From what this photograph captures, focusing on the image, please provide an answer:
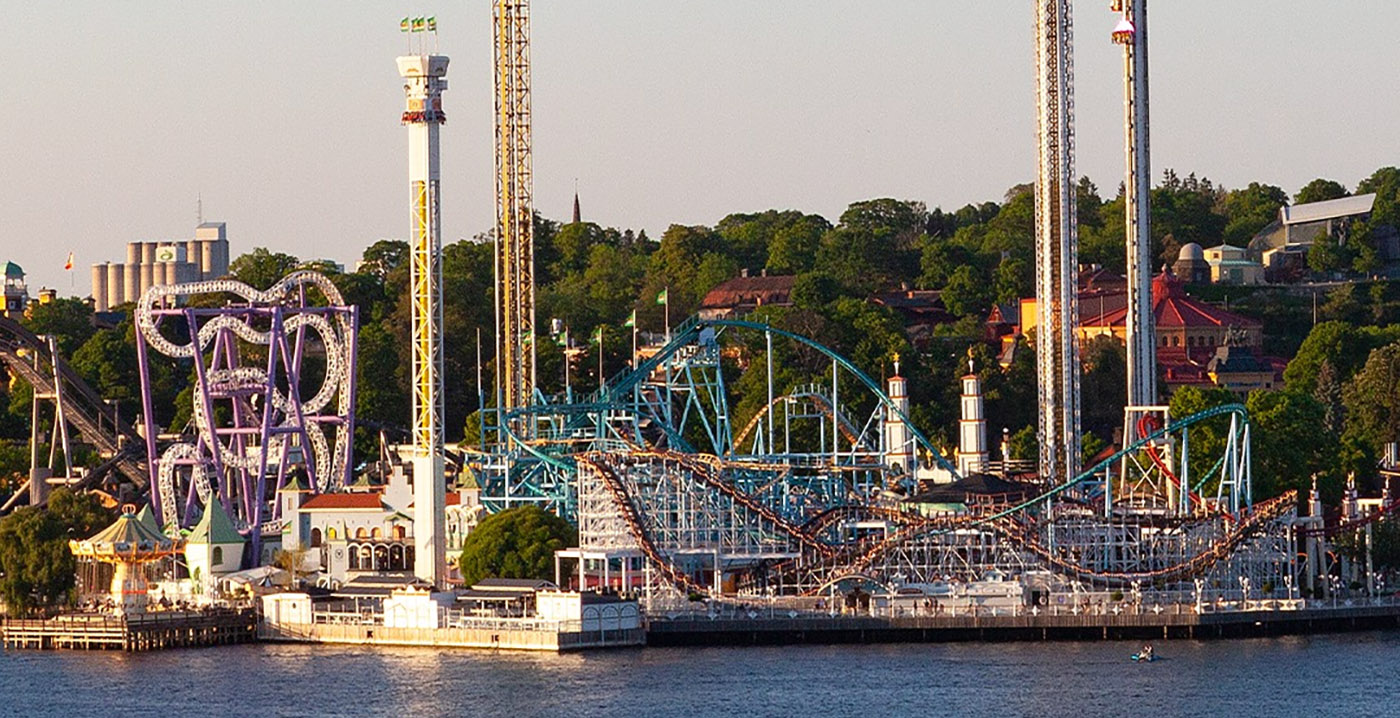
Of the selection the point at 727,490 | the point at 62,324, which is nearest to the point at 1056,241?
the point at 727,490

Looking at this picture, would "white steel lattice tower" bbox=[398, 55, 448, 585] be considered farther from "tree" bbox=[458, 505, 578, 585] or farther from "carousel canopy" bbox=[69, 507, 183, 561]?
"carousel canopy" bbox=[69, 507, 183, 561]

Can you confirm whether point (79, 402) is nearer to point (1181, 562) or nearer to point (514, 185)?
point (514, 185)

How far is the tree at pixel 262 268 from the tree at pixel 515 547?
203ft

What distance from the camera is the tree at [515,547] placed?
101562 millimetres

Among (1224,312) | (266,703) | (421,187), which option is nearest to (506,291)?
(421,187)

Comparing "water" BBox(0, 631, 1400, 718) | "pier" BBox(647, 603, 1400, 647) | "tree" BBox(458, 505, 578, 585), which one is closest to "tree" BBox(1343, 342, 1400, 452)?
"pier" BBox(647, 603, 1400, 647)

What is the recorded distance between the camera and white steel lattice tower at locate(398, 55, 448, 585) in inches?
4050

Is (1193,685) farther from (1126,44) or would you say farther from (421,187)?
(1126,44)

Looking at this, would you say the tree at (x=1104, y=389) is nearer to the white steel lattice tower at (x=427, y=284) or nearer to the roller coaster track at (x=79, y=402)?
the roller coaster track at (x=79, y=402)

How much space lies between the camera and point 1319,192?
196 metres

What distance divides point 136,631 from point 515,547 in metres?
12.4

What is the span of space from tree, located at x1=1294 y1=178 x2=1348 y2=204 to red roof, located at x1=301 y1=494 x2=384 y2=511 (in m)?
95.3

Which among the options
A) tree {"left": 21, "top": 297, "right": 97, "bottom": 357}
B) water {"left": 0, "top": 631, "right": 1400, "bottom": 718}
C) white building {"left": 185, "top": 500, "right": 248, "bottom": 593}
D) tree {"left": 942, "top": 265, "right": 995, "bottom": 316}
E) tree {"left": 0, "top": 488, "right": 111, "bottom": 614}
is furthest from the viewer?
tree {"left": 942, "top": 265, "right": 995, "bottom": 316}

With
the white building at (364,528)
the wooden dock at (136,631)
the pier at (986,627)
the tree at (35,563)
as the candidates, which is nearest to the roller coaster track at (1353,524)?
the pier at (986,627)
